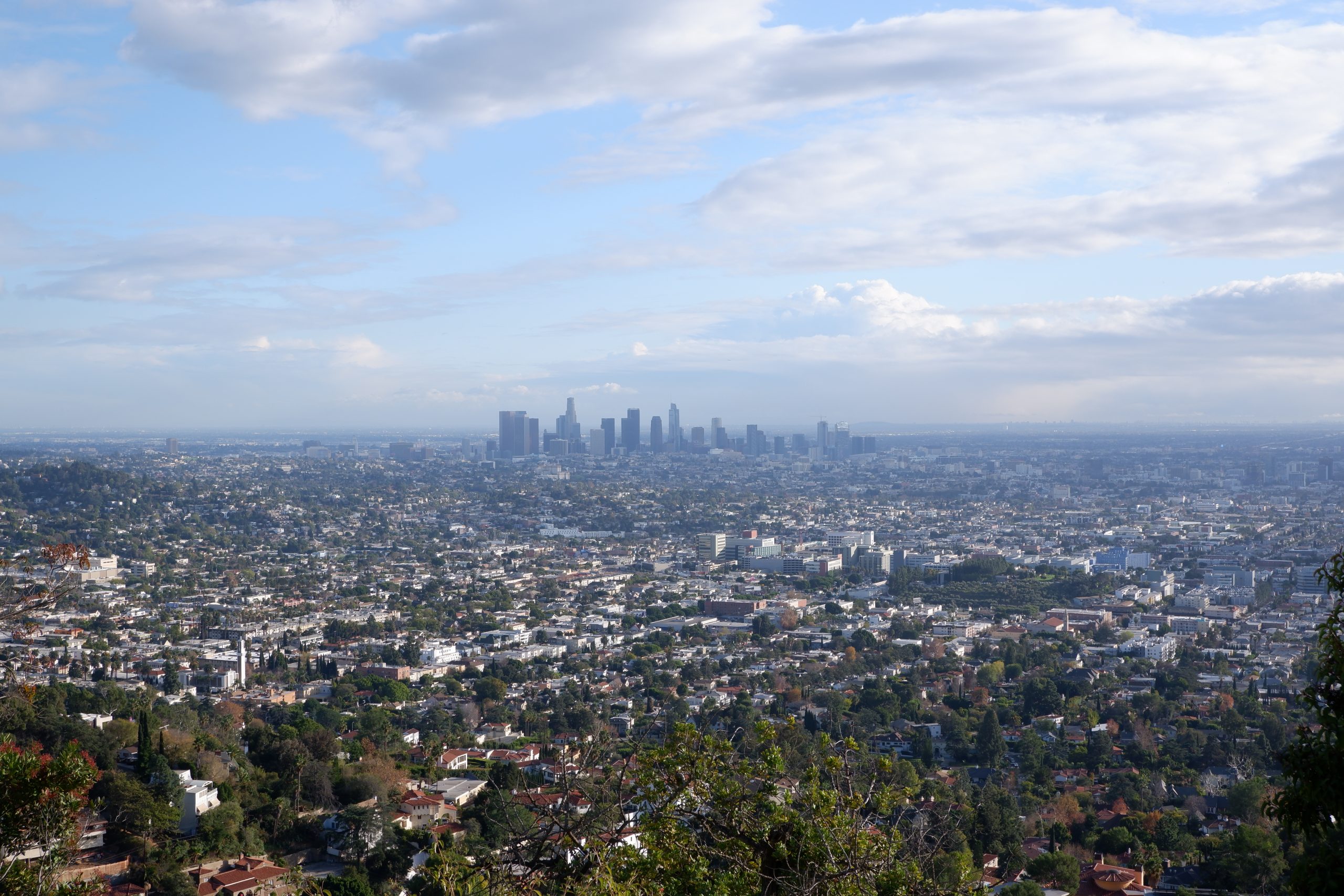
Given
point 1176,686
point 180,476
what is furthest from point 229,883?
point 180,476

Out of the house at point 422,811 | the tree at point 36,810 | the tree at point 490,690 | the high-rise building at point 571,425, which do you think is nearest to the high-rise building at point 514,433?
the high-rise building at point 571,425

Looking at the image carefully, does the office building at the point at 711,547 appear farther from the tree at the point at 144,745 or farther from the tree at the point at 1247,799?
the tree at the point at 144,745

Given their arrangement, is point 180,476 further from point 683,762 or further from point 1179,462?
point 683,762

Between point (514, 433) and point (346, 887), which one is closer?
point (346, 887)

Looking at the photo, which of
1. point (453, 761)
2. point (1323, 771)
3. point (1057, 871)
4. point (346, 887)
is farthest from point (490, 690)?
point (1323, 771)

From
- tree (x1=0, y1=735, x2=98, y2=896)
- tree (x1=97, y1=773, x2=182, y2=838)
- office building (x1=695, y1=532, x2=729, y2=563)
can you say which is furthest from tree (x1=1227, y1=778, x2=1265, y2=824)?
office building (x1=695, y1=532, x2=729, y2=563)

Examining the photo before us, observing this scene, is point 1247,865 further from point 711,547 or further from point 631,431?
point 631,431

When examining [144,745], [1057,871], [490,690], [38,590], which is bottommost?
[490,690]

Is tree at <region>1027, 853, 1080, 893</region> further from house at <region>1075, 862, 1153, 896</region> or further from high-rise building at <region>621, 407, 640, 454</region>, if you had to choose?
high-rise building at <region>621, 407, 640, 454</region>
